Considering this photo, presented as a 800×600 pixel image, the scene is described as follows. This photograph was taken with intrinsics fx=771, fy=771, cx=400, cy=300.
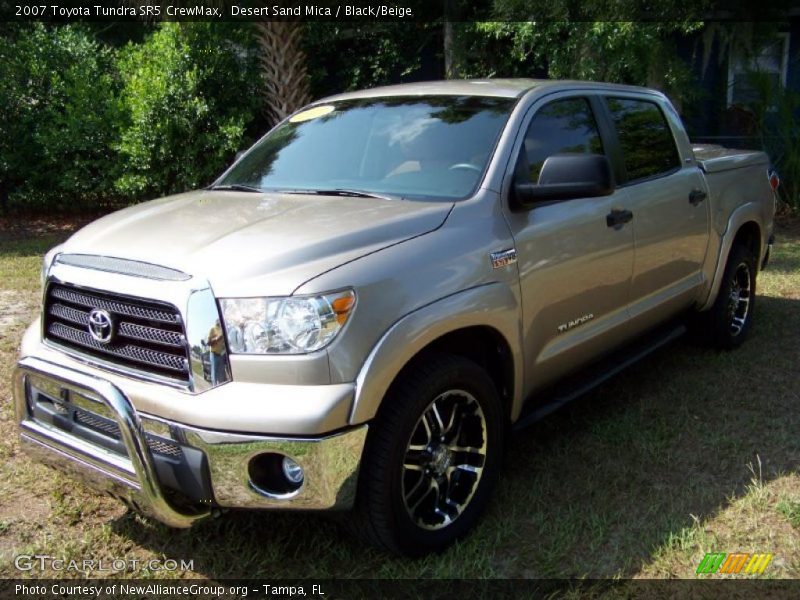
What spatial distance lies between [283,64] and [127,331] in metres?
9.21

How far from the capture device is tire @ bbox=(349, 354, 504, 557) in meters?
2.79

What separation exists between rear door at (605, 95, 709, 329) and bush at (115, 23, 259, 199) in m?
8.40

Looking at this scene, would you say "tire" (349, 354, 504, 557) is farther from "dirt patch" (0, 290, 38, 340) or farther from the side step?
"dirt patch" (0, 290, 38, 340)

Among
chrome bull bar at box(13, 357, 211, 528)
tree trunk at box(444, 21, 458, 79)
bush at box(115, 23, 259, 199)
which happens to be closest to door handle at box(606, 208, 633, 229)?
chrome bull bar at box(13, 357, 211, 528)

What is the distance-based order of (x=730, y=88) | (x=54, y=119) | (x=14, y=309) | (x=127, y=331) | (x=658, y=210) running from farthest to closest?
1. (x=730, y=88)
2. (x=54, y=119)
3. (x=14, y=309)
4. (x=658, y=210)
5. (x=127, y=331)

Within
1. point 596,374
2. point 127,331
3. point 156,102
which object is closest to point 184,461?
point 127,331

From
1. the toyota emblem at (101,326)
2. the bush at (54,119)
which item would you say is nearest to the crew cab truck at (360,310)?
the toyota emblem at (101,326)

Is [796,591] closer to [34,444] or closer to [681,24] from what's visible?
[34,444]

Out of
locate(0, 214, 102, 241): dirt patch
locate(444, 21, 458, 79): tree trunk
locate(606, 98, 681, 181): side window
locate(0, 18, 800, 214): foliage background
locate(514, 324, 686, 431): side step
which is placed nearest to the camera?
locate(514, 324, 686, 431): side step

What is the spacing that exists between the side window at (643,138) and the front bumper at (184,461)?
2.58m

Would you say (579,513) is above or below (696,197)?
below

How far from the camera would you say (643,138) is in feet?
15.1

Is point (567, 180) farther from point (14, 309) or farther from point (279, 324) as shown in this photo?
point (14, 309)

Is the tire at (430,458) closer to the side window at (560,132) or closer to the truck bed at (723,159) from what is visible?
the side window at (560,132)
